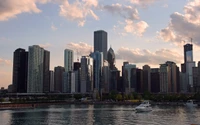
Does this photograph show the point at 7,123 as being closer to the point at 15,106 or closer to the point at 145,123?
the point at 145,123

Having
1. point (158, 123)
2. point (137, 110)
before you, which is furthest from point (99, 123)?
point (137, 110)

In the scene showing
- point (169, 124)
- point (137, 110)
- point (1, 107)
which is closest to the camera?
point (169, 124)

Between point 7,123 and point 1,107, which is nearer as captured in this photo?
point 7,123

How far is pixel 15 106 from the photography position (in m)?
197

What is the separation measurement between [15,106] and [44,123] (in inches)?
4241

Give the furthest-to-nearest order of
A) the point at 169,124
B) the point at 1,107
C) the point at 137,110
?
the point at 1,107, the point at 137,110, the point at 169,124

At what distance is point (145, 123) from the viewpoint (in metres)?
96.1

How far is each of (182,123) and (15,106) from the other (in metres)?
132

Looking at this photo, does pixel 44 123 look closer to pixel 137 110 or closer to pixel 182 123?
pixel 182 123

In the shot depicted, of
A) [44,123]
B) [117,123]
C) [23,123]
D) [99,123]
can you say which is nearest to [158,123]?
[117,123]

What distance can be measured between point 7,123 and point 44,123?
1232 centimetres

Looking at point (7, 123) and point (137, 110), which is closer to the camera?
point (7, 123)

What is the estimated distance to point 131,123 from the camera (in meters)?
96.2

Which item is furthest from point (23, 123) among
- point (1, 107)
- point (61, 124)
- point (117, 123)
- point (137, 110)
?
point (1, 107)
